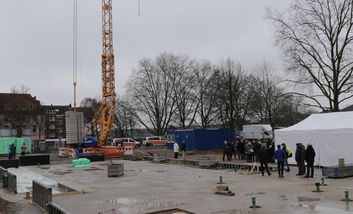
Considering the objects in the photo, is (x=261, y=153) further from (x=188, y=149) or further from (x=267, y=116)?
(x=267, y=116)

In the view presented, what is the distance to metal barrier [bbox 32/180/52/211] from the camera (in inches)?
544

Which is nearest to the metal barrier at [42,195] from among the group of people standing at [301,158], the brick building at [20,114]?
the group of people standing at [301,158]

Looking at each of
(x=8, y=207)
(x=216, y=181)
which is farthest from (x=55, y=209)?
(x=216, y=181)

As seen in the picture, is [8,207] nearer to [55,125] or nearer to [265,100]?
[265,100]

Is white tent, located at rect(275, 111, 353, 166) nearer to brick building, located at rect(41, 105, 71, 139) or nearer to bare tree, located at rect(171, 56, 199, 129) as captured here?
bare tree, located at rect(171, 56, 199, 129)

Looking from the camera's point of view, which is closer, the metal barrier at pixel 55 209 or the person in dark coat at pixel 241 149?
the metal barrier at pixel 55 209

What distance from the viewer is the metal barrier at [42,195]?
13.8 meters

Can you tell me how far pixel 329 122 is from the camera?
84.7 ft

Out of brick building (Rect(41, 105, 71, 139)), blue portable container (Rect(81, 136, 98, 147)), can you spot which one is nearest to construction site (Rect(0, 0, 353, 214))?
blue portable container (Rect(81, 136, 98, 147))

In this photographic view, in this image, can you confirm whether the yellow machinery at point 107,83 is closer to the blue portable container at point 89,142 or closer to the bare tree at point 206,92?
the blue portable container at point 89,142

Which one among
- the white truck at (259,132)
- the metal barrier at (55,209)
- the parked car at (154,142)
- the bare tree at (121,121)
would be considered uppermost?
the bare tree at (121,121)

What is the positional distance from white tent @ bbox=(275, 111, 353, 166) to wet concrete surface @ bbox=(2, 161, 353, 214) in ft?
8.75


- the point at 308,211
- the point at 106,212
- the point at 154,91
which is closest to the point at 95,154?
the point at 106,212

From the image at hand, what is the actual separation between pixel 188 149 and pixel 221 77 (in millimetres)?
20913
